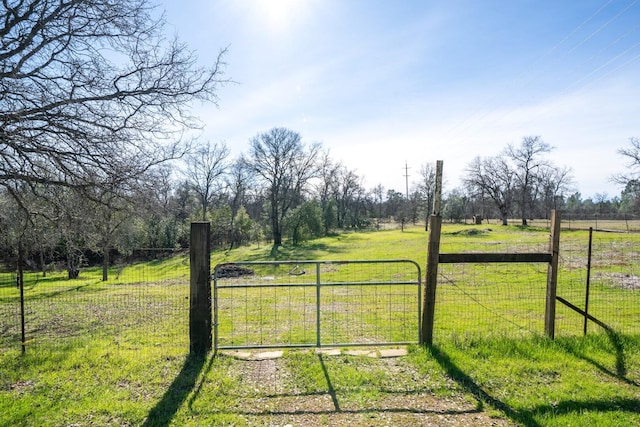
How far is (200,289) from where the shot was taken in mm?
5203

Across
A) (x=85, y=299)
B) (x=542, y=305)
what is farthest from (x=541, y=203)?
(x=85, y=299)

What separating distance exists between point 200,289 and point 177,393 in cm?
142

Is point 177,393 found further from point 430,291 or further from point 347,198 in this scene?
point 347,198

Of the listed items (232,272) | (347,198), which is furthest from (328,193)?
(232,272)

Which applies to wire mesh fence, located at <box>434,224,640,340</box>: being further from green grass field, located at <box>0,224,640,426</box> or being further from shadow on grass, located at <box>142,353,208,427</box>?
shadow on grass, located at <box>142,353,208,427</box>

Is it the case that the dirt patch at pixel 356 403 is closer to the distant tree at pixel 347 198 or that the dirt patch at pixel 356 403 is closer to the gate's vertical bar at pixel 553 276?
the gate's vertical bar at pixel 553 276

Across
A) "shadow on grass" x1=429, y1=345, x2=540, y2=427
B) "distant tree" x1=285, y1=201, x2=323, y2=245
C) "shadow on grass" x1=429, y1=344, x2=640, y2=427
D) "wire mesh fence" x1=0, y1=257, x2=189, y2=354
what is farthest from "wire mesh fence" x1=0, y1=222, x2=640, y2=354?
"distant tree" x1=285, y1=201, x2=323, y2=245

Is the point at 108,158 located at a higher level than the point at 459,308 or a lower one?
higher

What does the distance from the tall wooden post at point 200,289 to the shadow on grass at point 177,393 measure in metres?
0.21

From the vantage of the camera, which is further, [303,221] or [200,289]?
[303,221]

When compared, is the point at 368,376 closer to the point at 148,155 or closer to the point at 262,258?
the point at 148,155

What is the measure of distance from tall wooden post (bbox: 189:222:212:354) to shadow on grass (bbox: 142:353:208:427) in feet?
0.69

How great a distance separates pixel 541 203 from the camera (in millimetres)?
73062

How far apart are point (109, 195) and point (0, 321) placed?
507cm
